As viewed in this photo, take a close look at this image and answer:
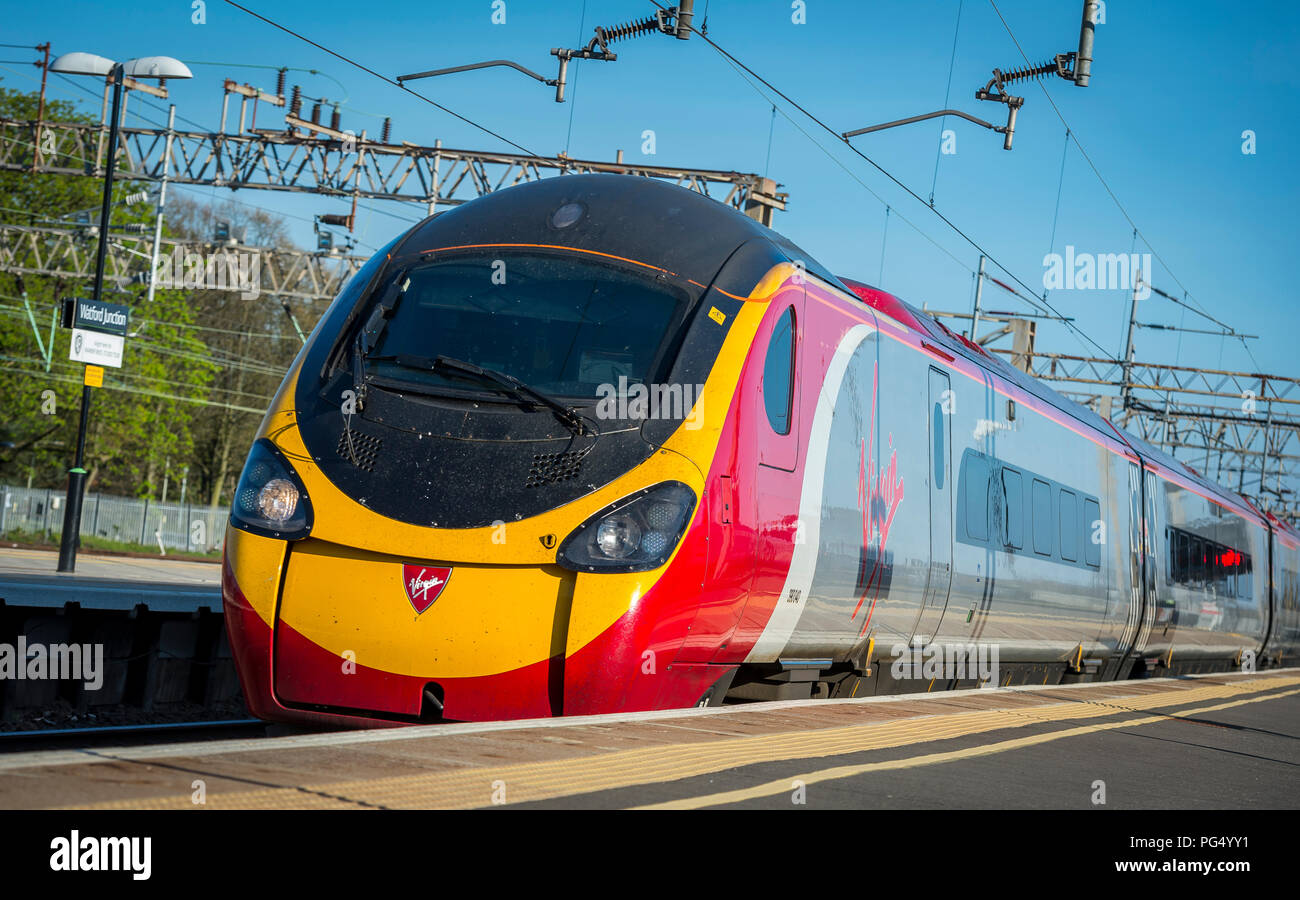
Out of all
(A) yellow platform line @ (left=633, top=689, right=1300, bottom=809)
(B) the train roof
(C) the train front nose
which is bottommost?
(A) yellow platform line @ (left=633, top=689, right=1300, bottom=809)

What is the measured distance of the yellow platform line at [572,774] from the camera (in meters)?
3.43

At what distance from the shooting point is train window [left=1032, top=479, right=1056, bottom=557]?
514 inches

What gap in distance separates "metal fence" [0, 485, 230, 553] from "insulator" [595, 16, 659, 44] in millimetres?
26351

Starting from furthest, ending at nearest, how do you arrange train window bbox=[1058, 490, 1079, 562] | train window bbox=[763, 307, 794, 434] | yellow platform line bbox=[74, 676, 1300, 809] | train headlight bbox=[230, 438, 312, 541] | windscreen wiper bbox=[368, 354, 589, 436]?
train window bbox=[1058, 490, 1079, 562]
train window bbox=[763, 307, 794, 434]
windscreen wiper bbox=[368, 354, 589, 436]
train headlight bbox=[230, 438, 312, 541]
yellow platform line bbox=[74, 676, 1300, 809]

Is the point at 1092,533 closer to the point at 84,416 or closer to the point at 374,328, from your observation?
the point at 374,328

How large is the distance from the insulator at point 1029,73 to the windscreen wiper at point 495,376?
531 inches

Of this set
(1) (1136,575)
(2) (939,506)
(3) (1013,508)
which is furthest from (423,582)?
(1) (1136,575)

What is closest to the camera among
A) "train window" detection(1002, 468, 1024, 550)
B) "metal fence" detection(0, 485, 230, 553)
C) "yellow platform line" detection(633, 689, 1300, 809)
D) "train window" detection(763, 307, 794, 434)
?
"yellow platform line" detection(633, 689, 1300, 809)

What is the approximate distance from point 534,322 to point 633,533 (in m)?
1.47

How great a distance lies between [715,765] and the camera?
477 centimetres

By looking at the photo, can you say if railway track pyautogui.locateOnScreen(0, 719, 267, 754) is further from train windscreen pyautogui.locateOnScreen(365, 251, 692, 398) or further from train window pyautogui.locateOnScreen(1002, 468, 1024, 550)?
train window pyautogui.locateOnScreen(1002, 468, 1024, 550)

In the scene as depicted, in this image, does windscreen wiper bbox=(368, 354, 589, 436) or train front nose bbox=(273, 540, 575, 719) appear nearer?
train front nose bbox=(273, 540, 575, 719)

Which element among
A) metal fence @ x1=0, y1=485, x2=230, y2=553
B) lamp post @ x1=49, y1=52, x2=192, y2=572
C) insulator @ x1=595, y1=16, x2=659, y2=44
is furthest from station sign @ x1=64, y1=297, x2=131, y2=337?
metal fence @ x1=0, y1=485, x2=230, y2=553
